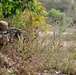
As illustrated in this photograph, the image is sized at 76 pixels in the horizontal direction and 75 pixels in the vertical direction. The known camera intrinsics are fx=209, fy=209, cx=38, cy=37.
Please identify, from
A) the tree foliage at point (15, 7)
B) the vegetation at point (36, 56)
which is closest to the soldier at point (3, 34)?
the vegetation at point (36, 56)

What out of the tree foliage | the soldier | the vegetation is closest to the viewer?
the vegetation

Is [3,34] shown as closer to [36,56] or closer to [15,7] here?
[15,7]

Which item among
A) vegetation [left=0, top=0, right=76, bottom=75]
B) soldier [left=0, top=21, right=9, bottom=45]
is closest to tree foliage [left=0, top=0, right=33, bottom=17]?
vegetation [left=0, top=0, right=76, bottom=75]

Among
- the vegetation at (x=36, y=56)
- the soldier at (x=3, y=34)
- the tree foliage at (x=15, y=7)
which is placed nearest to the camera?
the vegetation at (x=36, y=56)

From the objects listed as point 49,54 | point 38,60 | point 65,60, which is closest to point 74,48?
point 65,60

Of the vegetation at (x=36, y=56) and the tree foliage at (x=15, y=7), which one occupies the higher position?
the tree foliage at (x=15, y=7)

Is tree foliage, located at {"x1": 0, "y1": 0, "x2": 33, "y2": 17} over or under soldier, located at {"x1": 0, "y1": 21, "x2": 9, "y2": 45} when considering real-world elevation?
over

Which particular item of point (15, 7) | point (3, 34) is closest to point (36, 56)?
point (3, 34)

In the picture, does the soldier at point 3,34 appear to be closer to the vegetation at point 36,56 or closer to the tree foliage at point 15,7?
the vegetation at point 36,56

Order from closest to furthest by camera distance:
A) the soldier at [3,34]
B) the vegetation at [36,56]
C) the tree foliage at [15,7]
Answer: the vegetation at [36,56] → the soldier at [3,34] → the tree foliage at [15,7]

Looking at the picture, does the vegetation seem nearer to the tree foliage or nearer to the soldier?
the tree foliage

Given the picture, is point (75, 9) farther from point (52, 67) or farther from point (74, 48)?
point (52, 67)

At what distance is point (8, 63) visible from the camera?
3.79 meters

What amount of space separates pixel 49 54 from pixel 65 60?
1.68 feet
